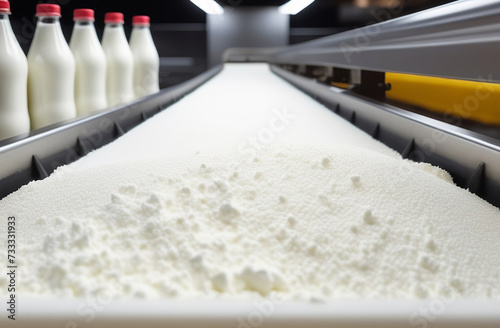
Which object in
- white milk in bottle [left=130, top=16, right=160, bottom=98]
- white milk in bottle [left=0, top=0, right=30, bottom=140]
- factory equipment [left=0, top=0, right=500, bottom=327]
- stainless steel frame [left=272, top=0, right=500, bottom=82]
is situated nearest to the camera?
factory equipment [left=0, top=0, right=500, bottom=327]

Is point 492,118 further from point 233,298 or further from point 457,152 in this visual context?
point 233,298

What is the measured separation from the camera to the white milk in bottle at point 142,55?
1920 millimetres

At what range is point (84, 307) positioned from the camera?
0.40m

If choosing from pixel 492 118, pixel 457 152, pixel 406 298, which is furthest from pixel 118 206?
pixel 492 118

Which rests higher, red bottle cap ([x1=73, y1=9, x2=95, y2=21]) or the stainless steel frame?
red bottle cap ([x1=73, y1=9, x2=95, y2=21])

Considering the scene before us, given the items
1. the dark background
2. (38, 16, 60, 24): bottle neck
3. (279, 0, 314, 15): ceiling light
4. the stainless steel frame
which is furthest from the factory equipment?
(279, 0, 314, 15): ceiling light

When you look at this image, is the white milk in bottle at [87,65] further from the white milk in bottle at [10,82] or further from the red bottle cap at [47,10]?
the white milk in bottle at [10,82]

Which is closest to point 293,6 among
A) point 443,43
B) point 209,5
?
point 209,5

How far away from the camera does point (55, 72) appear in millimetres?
1176

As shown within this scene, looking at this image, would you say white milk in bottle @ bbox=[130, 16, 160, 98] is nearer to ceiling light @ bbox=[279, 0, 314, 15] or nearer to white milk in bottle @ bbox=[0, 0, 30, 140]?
white milk in bottle @ bbox=[0, 0, 30, 140]

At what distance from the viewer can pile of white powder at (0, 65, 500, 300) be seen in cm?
46

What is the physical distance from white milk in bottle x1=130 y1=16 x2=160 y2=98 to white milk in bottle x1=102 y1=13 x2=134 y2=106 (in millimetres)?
211

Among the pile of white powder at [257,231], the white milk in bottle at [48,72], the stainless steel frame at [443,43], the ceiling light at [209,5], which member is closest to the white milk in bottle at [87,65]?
the white milk in bottle at [48,72]

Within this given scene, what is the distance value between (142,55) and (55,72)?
0.77 metres
